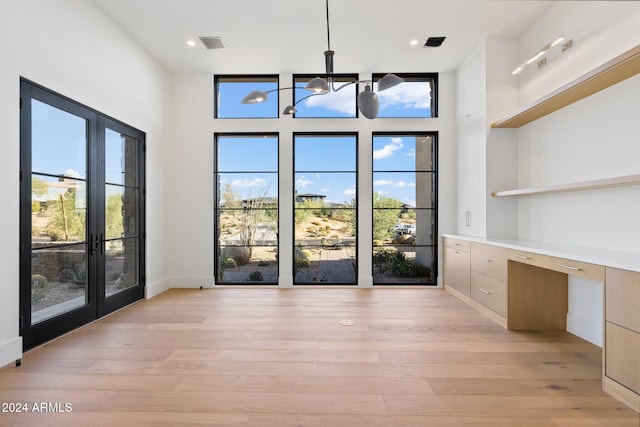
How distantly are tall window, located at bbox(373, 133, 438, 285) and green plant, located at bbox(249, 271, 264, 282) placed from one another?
1946 millimetres

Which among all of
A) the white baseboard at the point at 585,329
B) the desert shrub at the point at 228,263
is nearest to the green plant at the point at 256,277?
the desert shrub at the point at 228,263

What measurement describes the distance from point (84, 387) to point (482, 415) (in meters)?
2.66

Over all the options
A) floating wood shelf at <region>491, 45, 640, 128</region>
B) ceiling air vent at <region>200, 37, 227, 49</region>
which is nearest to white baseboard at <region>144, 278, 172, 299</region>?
ceiling air vent at <region>200, 37, 227, 49</region>

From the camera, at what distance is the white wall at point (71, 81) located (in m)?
2.52

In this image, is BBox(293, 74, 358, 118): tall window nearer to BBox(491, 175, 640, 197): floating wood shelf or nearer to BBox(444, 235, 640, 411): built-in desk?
BBox(444, 235, 640, 411): built-in desk

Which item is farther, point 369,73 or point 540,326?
point 369,73

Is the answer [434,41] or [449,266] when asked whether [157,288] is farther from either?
[434,41]

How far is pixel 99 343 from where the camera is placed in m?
2.94

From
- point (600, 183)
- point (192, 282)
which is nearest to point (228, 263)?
point (192, 282)

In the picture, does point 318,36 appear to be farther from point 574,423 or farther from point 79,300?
point 574,423

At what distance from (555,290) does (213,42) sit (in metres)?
5.18

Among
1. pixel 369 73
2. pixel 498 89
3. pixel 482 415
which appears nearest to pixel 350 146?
pixel 369 73

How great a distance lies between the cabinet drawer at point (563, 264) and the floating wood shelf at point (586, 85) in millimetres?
1511

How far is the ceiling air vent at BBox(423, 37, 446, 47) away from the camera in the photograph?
13.8 ft
